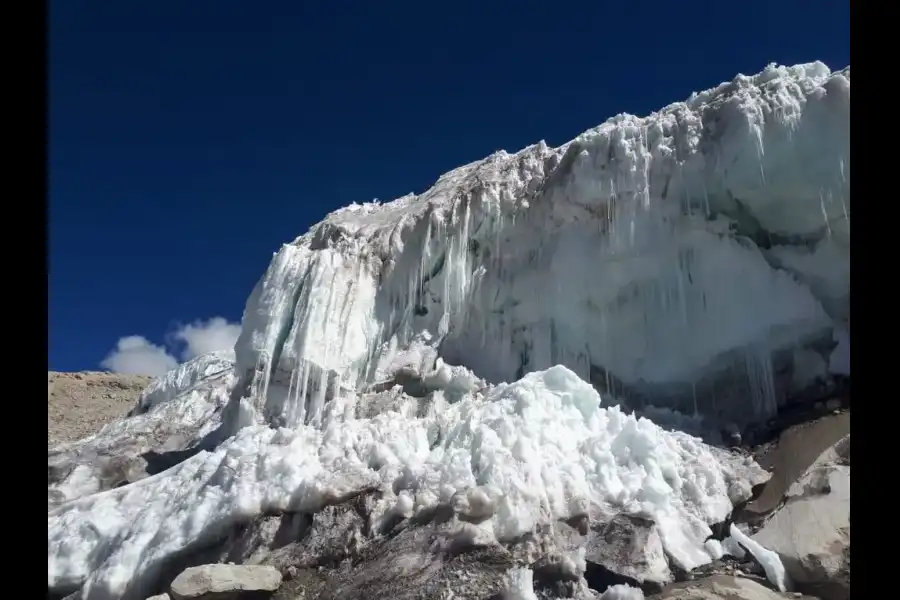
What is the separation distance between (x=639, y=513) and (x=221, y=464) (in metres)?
6.48

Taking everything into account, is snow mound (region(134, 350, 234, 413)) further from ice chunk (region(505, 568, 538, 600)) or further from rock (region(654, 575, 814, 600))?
rock (region(654, 575, 814, 600))

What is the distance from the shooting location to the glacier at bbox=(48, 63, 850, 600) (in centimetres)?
1084

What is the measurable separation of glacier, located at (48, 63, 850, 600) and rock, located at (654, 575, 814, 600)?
676mm

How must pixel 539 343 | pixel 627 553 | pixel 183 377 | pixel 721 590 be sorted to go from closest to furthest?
pixel 721 590, pixel 627 553, pixel 539 343, pixel 183 377

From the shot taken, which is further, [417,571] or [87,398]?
[87,398]

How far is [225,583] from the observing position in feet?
31.0

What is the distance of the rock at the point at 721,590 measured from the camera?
337 inches

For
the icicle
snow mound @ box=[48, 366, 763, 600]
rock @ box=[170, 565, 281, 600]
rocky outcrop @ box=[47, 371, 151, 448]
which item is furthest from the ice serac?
rocky outcrop @ box=[47, 371, 151, 448]

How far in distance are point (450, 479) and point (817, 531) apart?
475cm

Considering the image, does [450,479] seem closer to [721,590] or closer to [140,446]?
[721,590]

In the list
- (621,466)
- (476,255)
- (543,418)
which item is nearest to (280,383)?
(476,255)

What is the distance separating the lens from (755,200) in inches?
523

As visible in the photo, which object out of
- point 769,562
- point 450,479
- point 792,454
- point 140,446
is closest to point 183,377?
point 140,446
